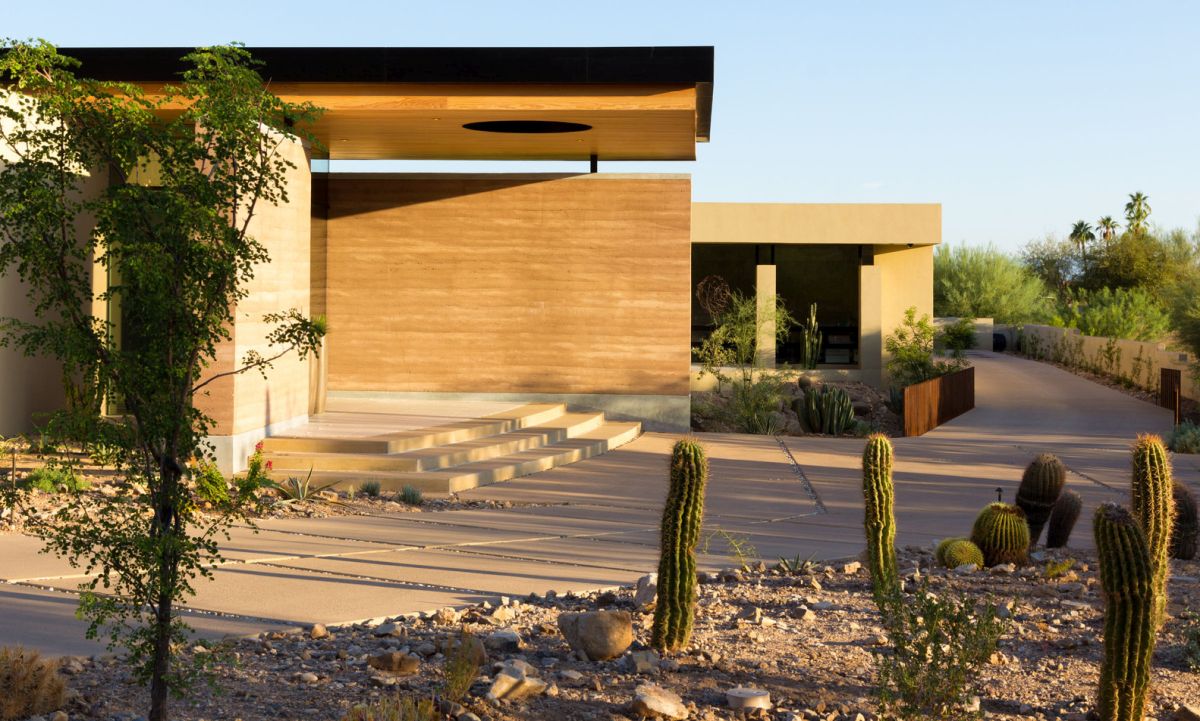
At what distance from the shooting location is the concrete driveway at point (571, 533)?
688cm

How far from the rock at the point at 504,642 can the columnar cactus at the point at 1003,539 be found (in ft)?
12.2

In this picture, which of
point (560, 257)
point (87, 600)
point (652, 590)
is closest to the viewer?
point (87, 600)

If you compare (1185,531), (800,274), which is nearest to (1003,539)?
(1185,531)

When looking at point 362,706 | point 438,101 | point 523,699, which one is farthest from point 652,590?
point 438,101

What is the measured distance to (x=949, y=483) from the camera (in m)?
13.4

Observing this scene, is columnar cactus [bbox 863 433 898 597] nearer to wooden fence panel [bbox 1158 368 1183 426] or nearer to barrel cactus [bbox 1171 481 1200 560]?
barrel cactus [bbox 1171 481 1200 560]

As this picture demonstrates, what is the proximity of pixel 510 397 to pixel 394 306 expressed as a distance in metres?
2.24

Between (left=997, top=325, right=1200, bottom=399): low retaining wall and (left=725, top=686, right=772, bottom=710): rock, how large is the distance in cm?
2179

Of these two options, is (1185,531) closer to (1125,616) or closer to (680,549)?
(1125,616)

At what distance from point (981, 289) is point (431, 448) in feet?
131

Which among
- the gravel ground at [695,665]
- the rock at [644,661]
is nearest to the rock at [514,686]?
the gravel ground at [695,665]

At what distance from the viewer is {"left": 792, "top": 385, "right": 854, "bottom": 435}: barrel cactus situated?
2067 cm

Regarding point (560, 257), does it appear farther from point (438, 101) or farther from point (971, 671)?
point (971, 671)

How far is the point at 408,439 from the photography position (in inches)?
527
